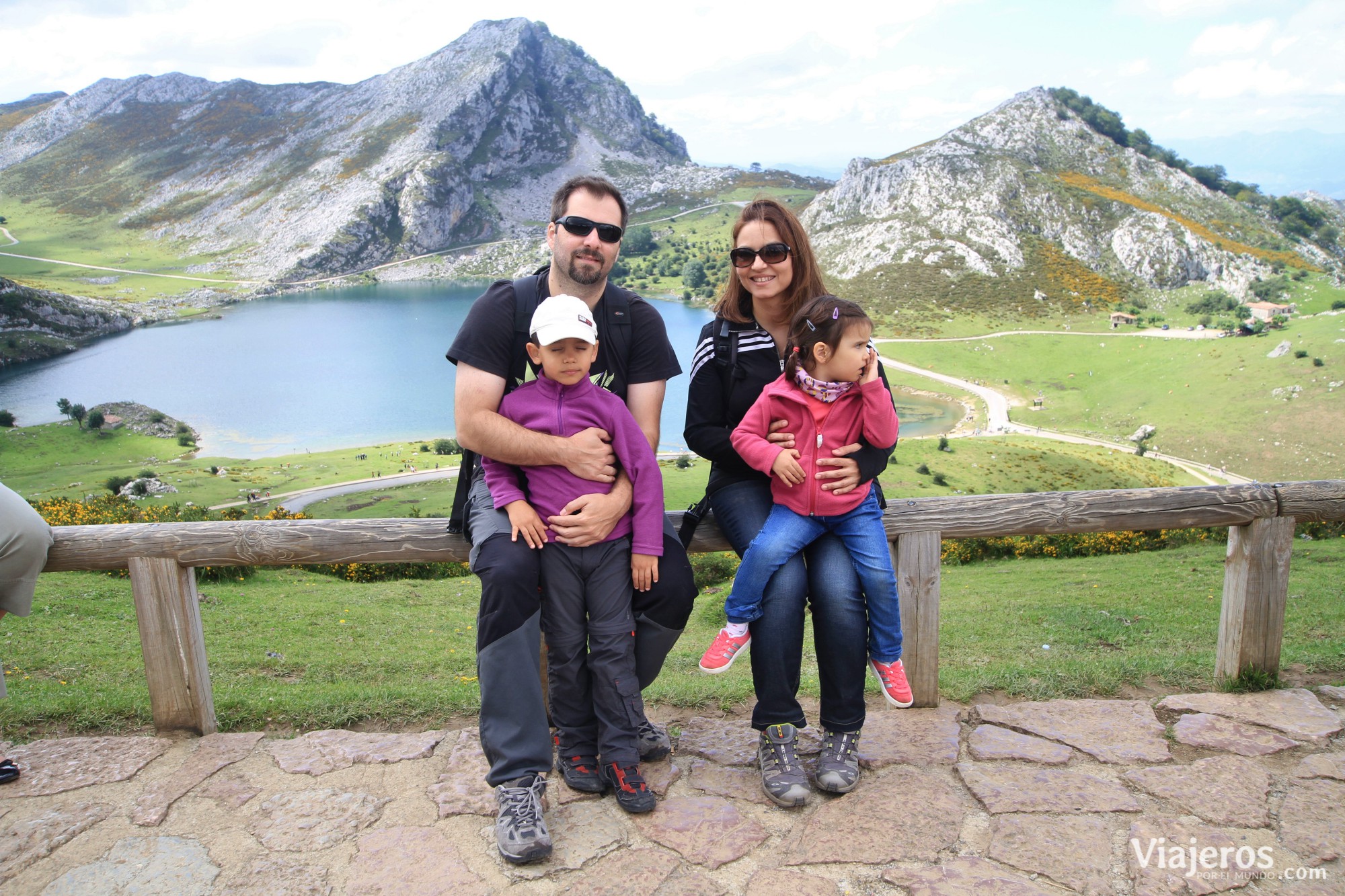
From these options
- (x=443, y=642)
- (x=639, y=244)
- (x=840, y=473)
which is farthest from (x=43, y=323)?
(x=840, y=473)

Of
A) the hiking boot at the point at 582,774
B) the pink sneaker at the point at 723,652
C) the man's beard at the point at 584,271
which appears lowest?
the hiking boot at the point at 582,774

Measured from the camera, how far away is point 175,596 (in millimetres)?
3779

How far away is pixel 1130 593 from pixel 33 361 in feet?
346

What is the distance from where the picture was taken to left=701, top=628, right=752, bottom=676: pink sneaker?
323 centimetres

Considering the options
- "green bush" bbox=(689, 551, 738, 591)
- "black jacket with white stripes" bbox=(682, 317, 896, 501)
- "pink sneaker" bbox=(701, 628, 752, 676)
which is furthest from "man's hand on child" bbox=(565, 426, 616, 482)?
"green bush" bbox=(689, 551, 738, 591)

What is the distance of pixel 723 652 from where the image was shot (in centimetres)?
325

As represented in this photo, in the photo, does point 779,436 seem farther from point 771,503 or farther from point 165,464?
point 165,464

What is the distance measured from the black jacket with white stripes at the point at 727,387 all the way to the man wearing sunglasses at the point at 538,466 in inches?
7.4

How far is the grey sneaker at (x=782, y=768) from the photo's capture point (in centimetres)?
309

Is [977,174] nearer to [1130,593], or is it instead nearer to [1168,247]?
[1168,247]

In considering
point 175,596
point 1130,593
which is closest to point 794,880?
point 175,596

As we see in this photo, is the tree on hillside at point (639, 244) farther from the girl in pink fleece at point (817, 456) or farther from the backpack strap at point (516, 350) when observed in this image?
the girl in pink fleece at point (817, 456)

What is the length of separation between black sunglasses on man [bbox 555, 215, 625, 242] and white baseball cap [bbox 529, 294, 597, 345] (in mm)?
455

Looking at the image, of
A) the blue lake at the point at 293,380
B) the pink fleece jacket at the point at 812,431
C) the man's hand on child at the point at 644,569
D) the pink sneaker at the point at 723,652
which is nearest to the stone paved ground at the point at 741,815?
the pink sneaker at the point at 723,652
